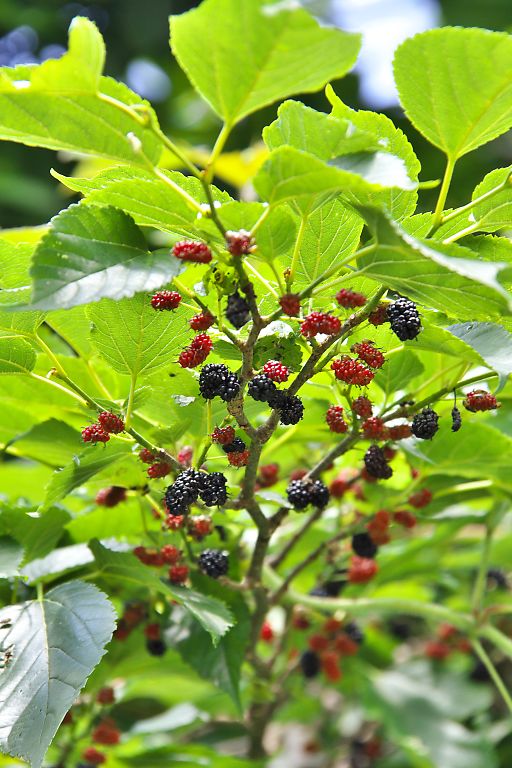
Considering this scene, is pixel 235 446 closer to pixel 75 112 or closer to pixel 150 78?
pixel 75 112

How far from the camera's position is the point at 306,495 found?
931mm

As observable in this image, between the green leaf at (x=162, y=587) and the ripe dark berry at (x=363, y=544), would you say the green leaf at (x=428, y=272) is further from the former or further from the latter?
the ripe dark berry at (x=363, y=544)

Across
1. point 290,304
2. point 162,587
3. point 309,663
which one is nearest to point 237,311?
point 290,304

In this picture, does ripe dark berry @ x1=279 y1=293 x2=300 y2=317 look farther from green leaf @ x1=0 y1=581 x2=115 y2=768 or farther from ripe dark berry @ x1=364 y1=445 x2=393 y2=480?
green leaf @ x1=0 y1=581 x2=115 y2=768

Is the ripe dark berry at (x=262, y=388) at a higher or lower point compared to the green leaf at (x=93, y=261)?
lower

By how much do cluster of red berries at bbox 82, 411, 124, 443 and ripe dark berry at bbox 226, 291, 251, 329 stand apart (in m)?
0.21

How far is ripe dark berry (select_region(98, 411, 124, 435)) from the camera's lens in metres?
0.83

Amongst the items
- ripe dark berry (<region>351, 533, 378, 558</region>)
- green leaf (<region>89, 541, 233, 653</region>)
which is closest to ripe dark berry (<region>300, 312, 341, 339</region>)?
green leaf (<region>89, 541, 233, 653</region>)

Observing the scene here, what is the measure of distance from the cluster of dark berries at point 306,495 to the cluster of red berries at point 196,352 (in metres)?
0.22

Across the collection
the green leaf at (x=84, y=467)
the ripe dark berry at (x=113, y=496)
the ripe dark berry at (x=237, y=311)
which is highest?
the ripe dark berry at (x=237, y=311)

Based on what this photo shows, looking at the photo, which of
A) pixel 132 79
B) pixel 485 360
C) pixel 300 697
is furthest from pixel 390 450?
pixel 132 79

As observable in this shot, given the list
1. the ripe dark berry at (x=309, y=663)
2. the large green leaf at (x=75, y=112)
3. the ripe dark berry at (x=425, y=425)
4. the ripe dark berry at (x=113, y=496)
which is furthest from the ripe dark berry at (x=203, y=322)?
the ripe dark berry at (x=309, y=663)

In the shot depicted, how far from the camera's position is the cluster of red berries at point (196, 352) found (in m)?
0.80

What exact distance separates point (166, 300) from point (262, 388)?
124 mm
